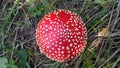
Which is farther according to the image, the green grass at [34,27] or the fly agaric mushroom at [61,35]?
the green grass at [34,27]

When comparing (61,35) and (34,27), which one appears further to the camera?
(34,27)

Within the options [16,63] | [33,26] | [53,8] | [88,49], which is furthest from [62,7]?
[16,63]

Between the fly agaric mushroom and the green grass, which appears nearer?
the fly agaric mushroom

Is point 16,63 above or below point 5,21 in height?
below

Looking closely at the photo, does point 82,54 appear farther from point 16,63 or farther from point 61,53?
point 16,63
